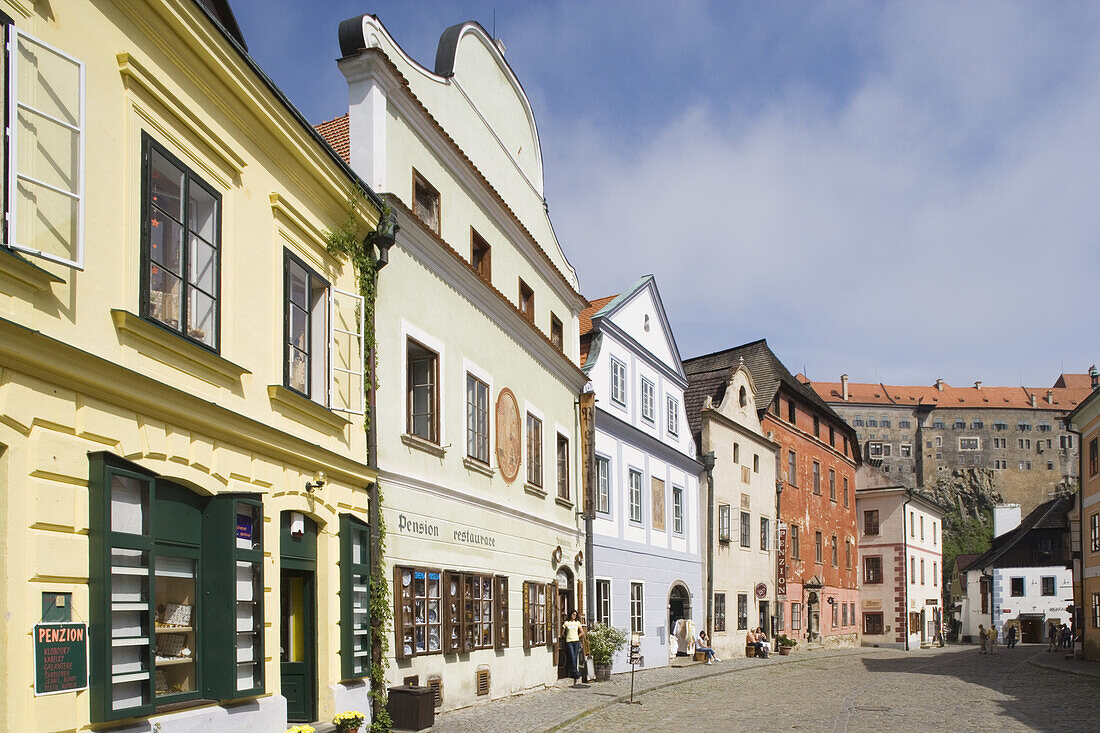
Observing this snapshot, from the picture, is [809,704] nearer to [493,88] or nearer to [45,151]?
[493,88]

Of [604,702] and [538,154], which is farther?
[538,154]

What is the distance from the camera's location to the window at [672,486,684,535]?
1286 inches

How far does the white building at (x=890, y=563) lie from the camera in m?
53.3

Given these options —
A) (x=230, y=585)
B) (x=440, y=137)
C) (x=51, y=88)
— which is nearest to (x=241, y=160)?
(x=51, y=88)

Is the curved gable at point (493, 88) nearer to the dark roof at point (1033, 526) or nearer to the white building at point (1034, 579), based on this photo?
the dark roof at point (1033, 526)

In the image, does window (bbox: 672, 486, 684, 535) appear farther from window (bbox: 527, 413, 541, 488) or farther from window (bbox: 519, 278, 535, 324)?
window (bbox: 519, 278, 535, 324)

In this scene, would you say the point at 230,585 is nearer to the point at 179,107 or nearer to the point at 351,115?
the point at 179,107

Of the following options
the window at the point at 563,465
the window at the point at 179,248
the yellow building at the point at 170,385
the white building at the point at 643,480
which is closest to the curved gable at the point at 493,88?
the window at the point at 563,465

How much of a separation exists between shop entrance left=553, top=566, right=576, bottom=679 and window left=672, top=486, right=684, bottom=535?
351 inches

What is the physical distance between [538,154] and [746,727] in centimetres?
1259

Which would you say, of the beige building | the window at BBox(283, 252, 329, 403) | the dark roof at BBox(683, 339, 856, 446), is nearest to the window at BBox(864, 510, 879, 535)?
the dark roof at BBox(683, 339, 856, 446)

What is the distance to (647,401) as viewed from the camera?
30922mm

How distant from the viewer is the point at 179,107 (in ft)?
31.9

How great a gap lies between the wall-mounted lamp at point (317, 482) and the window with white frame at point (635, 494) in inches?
672
